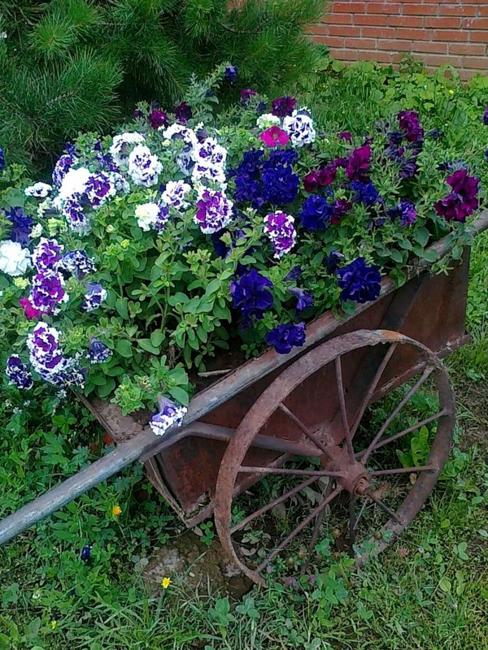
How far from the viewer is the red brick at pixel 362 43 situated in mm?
5012

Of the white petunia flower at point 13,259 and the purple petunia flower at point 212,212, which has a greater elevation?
the purple petunia flower at point 212,212

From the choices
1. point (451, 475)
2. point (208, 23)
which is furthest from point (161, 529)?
point (208, 23)

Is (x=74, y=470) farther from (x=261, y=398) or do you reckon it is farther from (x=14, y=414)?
(x=261, y=398)

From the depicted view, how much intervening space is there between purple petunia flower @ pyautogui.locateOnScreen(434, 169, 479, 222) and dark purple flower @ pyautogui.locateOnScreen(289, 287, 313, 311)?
40cm

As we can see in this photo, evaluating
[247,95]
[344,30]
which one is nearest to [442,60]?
[344,30]

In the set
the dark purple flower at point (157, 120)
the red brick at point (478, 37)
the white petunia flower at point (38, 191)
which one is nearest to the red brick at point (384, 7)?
the red brick at point (478, 37)

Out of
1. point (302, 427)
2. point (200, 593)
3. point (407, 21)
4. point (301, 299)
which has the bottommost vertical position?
point (200, 593)

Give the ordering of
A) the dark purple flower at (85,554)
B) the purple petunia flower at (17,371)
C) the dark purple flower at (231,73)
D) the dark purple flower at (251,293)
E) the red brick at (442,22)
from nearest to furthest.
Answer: the dark purple flower at (251,293) < the purple petunia flower at (17,371) < the dark purple flower at (85,554) < the dark purple flower at (231,73) < the red brick at (442,22)

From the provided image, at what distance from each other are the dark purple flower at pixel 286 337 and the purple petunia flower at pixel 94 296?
0.37 metres

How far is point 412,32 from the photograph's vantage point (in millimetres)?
4809

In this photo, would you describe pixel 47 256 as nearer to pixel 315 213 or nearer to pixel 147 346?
pixel 147 346

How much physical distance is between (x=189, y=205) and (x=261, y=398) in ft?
1.62

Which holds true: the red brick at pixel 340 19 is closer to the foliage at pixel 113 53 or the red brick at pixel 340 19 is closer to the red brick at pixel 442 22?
the red brick at pixel 442 22

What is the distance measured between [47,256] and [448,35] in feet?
13.1
